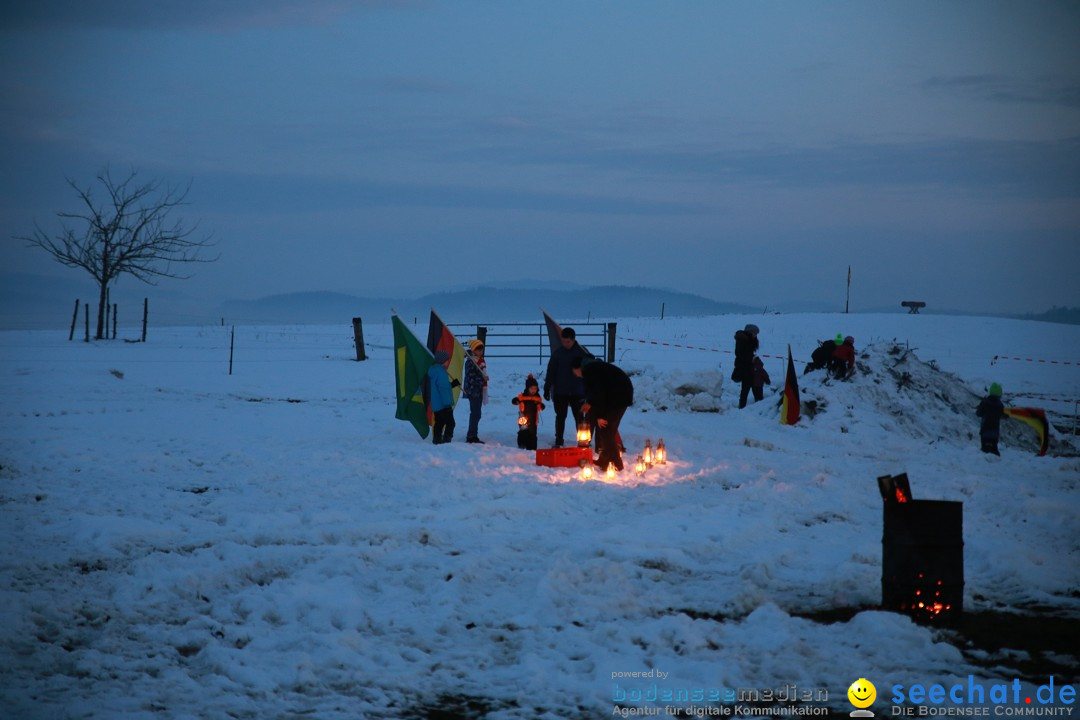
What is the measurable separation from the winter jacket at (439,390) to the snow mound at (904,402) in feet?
26.5

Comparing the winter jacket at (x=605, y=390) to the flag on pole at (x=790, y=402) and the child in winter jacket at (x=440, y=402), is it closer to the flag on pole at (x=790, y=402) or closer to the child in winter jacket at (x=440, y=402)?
the child in winter jacket at (x=440, y=402)

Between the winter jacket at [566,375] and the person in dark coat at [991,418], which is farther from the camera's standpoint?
the person in dark coat at [991,418]

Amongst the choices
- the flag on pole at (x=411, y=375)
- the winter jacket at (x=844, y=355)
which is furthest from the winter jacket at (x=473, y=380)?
the winter jacket at (x=844, y=355)

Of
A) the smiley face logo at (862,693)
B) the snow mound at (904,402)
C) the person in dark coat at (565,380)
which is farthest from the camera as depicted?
the snow mound at (904,402)

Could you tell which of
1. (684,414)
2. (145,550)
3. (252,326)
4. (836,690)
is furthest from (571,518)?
(252,326)

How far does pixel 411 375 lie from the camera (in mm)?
16719

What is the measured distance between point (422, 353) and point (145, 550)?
25.9ft

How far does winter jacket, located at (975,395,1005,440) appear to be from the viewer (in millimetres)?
17844

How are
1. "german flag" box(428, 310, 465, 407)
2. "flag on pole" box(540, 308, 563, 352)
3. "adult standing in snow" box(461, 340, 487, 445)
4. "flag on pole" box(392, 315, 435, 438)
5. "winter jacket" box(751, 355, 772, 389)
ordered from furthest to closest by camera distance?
"winter jacket" box(751, 355, 772, 389) < "flag on pole" box(540, 308, 563, 352) < "german flag" box(428, 310, 465, 407) < "flag on pole" box(392, 315, 435, 438) < "adult standing in snow" box(461, 340, 487, 445)

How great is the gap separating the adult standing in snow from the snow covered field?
760 millimetres

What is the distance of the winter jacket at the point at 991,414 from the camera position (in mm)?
17844

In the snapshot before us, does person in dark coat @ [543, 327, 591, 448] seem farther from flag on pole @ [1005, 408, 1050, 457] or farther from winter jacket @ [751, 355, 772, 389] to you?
flag on pole @ [1005, 408, 1050, 457]

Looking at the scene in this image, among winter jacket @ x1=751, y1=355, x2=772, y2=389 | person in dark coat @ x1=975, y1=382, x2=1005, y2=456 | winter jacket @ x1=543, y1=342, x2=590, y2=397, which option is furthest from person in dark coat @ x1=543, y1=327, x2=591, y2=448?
winter jacket @ x1=751, y1=355, x2=772, y2=389

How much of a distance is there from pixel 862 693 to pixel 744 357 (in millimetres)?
16703
